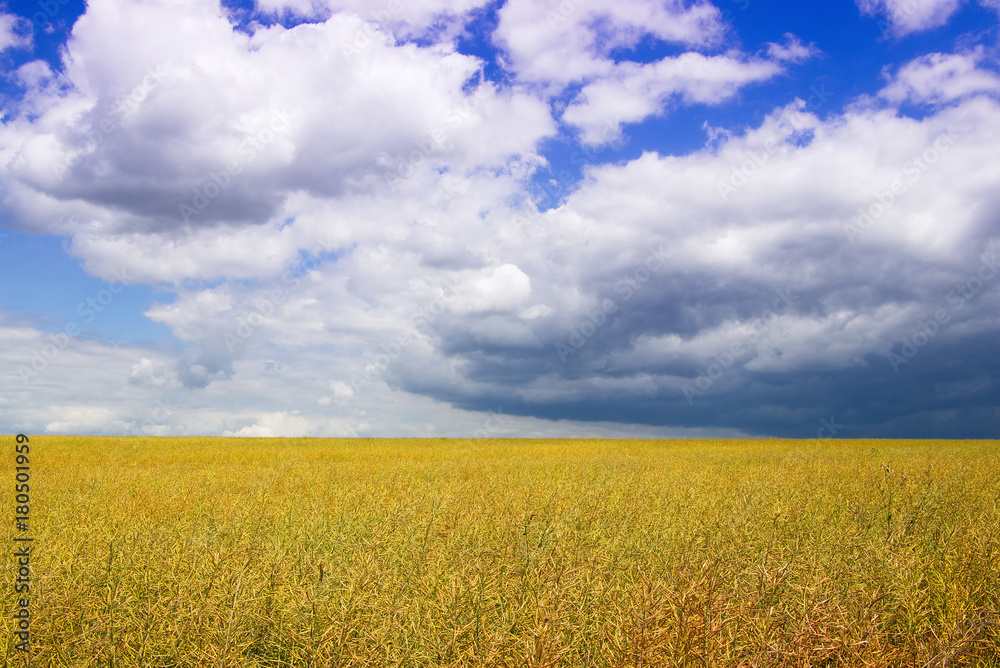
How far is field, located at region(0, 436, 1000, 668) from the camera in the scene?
3.09m

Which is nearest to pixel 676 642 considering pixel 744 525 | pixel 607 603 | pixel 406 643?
pixel 607 603

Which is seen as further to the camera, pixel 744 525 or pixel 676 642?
pixel 744 525

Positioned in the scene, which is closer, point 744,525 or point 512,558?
point 512,558

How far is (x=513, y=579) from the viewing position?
162 inches

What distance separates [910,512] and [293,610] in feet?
26.7

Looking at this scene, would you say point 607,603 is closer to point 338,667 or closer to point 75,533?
point 338,667

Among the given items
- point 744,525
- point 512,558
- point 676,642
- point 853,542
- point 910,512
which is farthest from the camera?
point 910,512

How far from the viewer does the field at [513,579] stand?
3.09 metres

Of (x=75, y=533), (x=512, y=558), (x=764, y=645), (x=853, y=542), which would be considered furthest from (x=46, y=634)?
(x=853, y=542)

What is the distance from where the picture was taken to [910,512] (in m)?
7.48

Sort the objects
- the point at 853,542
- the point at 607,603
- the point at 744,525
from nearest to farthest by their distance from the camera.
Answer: the point at 607,603, the point at 853,542, the point at 744,525

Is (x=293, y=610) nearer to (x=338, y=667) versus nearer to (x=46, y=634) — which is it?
(x=338, y=667)

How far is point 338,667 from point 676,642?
187cm

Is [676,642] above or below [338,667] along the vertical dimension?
above
